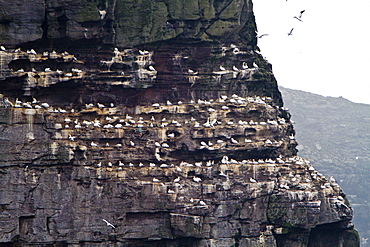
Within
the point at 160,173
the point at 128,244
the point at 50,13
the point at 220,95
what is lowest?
the point at 128,244

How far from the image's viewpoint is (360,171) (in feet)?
568

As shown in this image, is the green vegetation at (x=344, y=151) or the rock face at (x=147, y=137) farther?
the green vegetation at (x=344, y=151)

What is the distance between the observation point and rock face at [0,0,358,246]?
2876 inches

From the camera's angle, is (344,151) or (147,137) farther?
(344,151)

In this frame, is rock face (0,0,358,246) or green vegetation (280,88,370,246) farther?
green vegetation (280,88,370,246)

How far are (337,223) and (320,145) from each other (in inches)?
4085

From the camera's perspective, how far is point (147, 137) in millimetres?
76250

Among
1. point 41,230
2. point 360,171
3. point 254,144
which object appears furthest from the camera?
point 360,171

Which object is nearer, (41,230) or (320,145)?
(41,230)

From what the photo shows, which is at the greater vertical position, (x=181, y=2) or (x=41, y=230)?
(x=181, y=2)

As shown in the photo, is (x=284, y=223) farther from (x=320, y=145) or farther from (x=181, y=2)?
(x=320, y=145)

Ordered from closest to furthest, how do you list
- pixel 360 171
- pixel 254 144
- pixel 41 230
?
pixel 41 230 → pixel 254 144 → pixel 360 171

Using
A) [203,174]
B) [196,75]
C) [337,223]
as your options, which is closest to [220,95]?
[196,75]

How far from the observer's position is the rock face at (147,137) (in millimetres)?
73062
